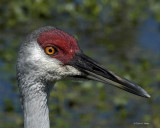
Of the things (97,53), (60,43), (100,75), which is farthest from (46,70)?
(97,53)

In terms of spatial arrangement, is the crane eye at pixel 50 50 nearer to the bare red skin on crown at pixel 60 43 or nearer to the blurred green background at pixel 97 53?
the bare red skin on crown at pixel 60 43

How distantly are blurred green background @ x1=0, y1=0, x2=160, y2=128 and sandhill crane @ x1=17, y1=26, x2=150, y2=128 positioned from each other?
280cm

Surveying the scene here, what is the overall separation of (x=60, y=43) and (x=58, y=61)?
0.18m

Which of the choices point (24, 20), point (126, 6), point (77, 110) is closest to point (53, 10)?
point (24, 20)

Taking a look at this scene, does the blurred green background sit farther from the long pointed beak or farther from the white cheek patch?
the white cheek patch

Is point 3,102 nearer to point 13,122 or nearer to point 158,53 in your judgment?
point 13,122

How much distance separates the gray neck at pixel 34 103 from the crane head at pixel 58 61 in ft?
0.37

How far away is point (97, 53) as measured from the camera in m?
11.2

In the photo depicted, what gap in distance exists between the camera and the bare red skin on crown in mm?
6227

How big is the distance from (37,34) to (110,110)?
3818 mm

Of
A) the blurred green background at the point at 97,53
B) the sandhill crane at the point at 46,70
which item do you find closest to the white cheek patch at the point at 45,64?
the sandhill crane at the point at 46,70

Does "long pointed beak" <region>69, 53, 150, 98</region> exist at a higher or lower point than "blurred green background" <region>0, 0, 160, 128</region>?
lower

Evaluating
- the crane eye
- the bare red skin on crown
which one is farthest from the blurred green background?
the crane eye

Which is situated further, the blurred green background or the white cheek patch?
the blurred green background
